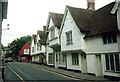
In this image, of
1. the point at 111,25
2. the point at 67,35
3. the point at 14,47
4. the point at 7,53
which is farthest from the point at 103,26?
the point at 7,53

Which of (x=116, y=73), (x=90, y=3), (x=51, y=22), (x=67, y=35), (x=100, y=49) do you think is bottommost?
(x=116, y=73)

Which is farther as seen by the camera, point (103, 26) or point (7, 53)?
point (7, 53)

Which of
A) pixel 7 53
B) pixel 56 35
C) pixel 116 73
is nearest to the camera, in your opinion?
pixel 116 73

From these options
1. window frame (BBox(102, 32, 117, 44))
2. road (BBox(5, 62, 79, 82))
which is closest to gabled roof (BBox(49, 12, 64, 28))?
road (BBox(5, 62, 79, 82))

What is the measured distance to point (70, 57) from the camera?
2678 cm

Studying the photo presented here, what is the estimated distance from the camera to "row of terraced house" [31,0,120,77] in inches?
685

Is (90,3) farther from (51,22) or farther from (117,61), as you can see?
(117,61)

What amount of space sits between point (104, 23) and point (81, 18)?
5457 mm

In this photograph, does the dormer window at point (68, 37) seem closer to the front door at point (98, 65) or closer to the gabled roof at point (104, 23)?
the gabled roof at point (104, 23)

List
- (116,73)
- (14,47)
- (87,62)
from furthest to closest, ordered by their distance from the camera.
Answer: (14,47)
(87,62)
(116,73)

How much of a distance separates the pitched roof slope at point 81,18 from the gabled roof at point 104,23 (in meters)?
0.75

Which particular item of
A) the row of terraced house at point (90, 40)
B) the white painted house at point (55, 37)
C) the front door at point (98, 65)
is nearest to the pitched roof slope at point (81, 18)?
the row of terraced house at point (90, 40)

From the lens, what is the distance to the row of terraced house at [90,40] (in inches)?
685

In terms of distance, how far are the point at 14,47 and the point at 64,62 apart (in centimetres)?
7011
